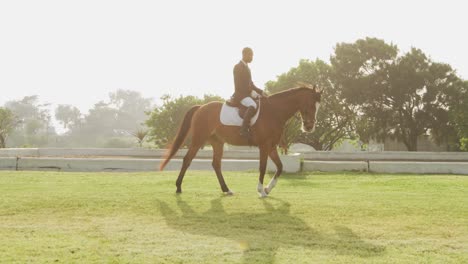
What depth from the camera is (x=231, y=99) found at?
10.0 m

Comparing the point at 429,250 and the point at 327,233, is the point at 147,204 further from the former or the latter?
the point at 429,250

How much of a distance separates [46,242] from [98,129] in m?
190

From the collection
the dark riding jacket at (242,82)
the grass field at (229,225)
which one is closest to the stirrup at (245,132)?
the dark riding jacket at (242,82)

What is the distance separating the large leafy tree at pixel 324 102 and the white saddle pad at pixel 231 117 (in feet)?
105

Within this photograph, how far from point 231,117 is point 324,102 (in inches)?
1325

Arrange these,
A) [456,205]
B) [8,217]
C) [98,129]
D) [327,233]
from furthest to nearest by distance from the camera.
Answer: [98,129] → [456,205] → [8,217] → [327,233]

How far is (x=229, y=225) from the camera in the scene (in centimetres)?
675

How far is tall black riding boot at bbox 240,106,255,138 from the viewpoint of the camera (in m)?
9.60

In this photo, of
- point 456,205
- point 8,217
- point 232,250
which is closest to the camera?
point 232,250

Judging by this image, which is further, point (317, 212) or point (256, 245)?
point (317, 212)

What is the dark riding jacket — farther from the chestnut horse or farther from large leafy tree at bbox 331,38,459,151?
large leafy tree at bbox 331,38,459,151

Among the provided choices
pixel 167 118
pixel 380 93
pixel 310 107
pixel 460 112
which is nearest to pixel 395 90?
pixel 380 93

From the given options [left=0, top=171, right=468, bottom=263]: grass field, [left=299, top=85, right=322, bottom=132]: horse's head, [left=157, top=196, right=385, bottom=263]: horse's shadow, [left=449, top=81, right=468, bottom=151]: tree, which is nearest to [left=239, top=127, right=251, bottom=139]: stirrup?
[left=299, top=85, right=322, bottom=132]: horse's head

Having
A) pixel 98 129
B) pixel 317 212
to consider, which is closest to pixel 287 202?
pixel 317 212
